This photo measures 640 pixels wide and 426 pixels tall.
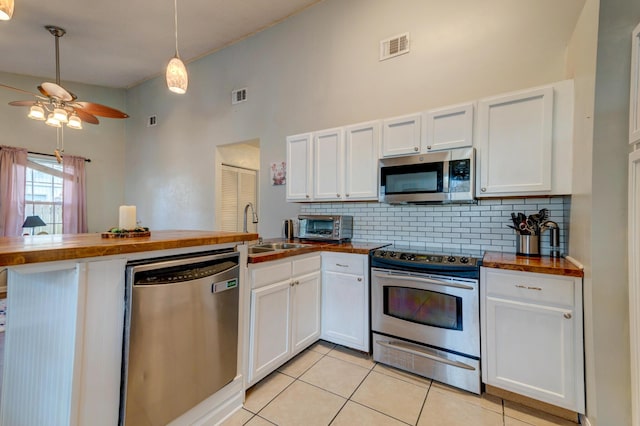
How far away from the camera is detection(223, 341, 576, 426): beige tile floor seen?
5.42 feet

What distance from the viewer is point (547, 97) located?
190 cm

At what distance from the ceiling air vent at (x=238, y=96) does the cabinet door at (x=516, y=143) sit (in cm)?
314

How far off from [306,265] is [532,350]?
5.31 feet

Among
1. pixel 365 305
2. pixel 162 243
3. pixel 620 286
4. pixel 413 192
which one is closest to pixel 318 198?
pixel 413 192

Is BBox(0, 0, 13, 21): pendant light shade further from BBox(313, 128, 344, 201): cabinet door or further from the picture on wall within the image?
the picture on wall

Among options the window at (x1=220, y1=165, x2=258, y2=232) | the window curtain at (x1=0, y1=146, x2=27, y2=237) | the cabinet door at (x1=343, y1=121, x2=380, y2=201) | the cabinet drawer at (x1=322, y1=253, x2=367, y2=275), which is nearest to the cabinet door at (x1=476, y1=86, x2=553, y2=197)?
the cabinet door at (x1=343, y1=121, x2=380, y2=201)

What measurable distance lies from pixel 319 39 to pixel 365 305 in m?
3.09

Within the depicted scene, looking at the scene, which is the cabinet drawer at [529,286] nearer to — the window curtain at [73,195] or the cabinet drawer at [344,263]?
the cabinet drawer at [344,263]

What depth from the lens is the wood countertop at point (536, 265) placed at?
161 centimetres

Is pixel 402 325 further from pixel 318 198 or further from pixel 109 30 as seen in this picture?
pixel 109 30

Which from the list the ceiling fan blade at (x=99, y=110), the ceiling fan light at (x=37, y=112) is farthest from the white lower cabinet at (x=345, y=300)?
the ceiling fan light at (x=37, y=112)

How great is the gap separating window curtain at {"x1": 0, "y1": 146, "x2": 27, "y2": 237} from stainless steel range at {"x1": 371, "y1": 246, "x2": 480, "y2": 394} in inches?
218

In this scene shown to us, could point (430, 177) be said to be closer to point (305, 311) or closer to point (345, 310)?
point (345, 310)

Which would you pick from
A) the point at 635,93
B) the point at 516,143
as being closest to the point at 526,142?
the point at 516,143
